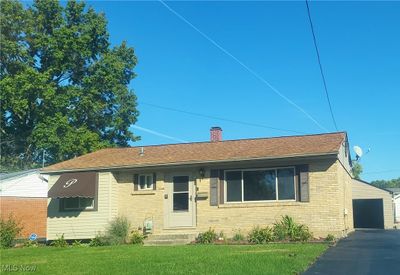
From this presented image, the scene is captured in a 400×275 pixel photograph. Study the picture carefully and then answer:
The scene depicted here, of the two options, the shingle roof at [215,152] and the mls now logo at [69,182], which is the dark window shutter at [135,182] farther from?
the mls now logo at [69,182]

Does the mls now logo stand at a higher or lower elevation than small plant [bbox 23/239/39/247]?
higher

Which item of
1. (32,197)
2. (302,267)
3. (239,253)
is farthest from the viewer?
(32,197)

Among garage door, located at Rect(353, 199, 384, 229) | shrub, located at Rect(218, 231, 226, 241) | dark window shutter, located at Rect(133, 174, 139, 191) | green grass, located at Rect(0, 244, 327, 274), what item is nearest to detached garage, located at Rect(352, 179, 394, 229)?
garage door, located at Rect(353, 199, 384, 229)

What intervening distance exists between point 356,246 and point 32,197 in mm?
20843

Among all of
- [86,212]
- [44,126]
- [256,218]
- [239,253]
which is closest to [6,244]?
[86,212]

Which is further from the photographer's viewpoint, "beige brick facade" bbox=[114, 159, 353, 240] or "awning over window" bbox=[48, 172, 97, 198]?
"awning over window" bbox=[48, 172, 97, 198]

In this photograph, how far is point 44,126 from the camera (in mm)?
37219

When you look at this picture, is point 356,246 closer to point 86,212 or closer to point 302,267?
point 302,267

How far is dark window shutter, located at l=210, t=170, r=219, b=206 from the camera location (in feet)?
67.1

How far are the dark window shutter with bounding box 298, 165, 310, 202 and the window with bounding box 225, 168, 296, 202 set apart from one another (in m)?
0.36

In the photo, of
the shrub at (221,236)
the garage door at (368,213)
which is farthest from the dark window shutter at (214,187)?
the garage door at (368,213)

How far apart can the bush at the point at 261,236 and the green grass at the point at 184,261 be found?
2.41 meters

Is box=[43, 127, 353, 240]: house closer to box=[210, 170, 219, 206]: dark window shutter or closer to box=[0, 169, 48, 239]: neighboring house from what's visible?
box=[210, 170, 219, 206]: dark window shutter

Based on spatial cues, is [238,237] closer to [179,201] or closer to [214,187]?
[214,187]
